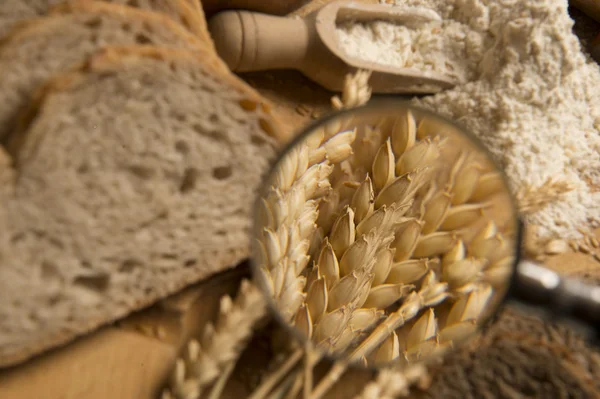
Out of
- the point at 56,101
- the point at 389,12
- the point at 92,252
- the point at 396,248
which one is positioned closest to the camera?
the point at 56,101

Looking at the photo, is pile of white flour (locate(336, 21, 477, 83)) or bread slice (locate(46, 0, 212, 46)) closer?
bread slice (locate(46, 0, 212, 46))

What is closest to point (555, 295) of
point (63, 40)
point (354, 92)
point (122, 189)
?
point (354, 92)

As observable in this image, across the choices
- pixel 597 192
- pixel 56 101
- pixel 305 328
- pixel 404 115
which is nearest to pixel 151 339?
pixel 305 328

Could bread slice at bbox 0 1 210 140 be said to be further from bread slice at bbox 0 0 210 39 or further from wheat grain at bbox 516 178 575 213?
wheat grain at bbox 516 178 575 213

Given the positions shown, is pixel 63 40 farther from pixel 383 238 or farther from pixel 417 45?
pixel 417 45

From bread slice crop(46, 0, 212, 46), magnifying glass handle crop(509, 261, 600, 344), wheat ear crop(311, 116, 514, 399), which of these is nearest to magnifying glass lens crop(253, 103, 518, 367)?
wheat ear crop(311, 116, 514, 399)

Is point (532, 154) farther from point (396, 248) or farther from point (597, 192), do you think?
point (396, 248)

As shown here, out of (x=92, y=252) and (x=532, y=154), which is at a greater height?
(x=532, y=154)
